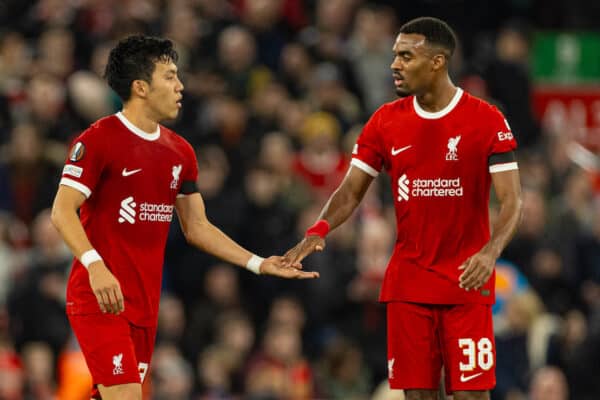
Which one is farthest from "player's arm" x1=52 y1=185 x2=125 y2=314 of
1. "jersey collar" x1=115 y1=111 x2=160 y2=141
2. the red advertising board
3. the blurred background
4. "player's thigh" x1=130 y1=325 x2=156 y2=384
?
the red advertising board

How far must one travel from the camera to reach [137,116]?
30.7 ft

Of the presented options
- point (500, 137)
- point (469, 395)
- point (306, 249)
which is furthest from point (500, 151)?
point (469, 395)

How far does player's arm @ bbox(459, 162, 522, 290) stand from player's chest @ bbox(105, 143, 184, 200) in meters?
1.81

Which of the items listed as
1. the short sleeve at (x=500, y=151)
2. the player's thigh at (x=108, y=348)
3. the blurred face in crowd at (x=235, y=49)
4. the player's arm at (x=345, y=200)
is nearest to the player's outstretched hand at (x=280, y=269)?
the player's arm at (x=345, y=200)

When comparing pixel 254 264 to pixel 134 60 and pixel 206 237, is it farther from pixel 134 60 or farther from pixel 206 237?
pixel 134 60

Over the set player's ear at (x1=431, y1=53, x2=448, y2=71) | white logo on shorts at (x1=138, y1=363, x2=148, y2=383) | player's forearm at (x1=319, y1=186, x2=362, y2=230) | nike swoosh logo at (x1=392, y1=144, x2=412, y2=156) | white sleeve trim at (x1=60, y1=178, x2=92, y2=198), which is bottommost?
white logo on shorts at (x1=138, y1=363, x2=148, y2=383)

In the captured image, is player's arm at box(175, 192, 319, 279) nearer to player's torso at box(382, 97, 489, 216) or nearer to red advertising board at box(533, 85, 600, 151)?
player's torso at box(382, 97, 489, 216)

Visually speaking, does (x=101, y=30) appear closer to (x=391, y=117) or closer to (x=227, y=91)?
(x=227, y=91)

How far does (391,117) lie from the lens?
31.6ft

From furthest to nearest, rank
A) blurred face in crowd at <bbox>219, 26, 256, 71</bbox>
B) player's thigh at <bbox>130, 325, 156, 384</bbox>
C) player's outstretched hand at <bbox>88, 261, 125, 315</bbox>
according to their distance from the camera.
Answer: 1. blurred face in crowd at <bbox>219, 26, 256, 71</bbox>
2. player's thigh at <bbox>130, 325, 156, 384</bbox>
3. player's outstretched hand at <bbox>88, 261, 125, 315</bbox>

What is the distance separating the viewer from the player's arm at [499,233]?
355 inches

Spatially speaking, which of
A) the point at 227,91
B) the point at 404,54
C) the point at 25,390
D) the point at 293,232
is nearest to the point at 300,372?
the point at 293,232

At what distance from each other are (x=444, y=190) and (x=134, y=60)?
1993 millimetres

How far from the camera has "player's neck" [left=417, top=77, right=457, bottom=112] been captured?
9484 mm
